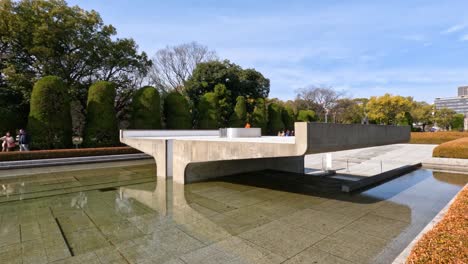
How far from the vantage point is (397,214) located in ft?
18.0

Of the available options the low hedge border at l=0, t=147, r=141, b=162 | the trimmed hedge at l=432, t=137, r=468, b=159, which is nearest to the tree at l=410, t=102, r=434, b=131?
the trimmed hedge at l=432, t=137, r=468, b=159

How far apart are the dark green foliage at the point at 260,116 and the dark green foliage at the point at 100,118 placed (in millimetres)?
15479

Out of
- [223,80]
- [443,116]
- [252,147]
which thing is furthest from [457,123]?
[252,147]

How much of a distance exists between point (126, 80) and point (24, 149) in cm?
972

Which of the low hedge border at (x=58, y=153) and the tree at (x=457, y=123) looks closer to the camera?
the low hedge border at (x=58, y=153)

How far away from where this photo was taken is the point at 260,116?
27.8 metres

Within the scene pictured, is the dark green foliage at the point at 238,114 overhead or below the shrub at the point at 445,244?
overhead

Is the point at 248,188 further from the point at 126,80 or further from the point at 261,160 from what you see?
the point at 126,80

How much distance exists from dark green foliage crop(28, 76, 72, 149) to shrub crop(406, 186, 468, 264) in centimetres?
1747

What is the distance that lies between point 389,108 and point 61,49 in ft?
136

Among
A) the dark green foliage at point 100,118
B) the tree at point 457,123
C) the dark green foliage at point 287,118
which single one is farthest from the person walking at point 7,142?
the tree at point 457,123

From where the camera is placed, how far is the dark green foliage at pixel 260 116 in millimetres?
27734

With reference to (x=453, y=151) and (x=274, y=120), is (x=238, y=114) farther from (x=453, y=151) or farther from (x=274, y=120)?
(x=453, y=151)

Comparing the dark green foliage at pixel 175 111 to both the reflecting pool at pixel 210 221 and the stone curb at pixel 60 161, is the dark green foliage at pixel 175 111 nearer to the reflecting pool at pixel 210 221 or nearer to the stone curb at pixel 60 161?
the stone curb at pixel 60 161
